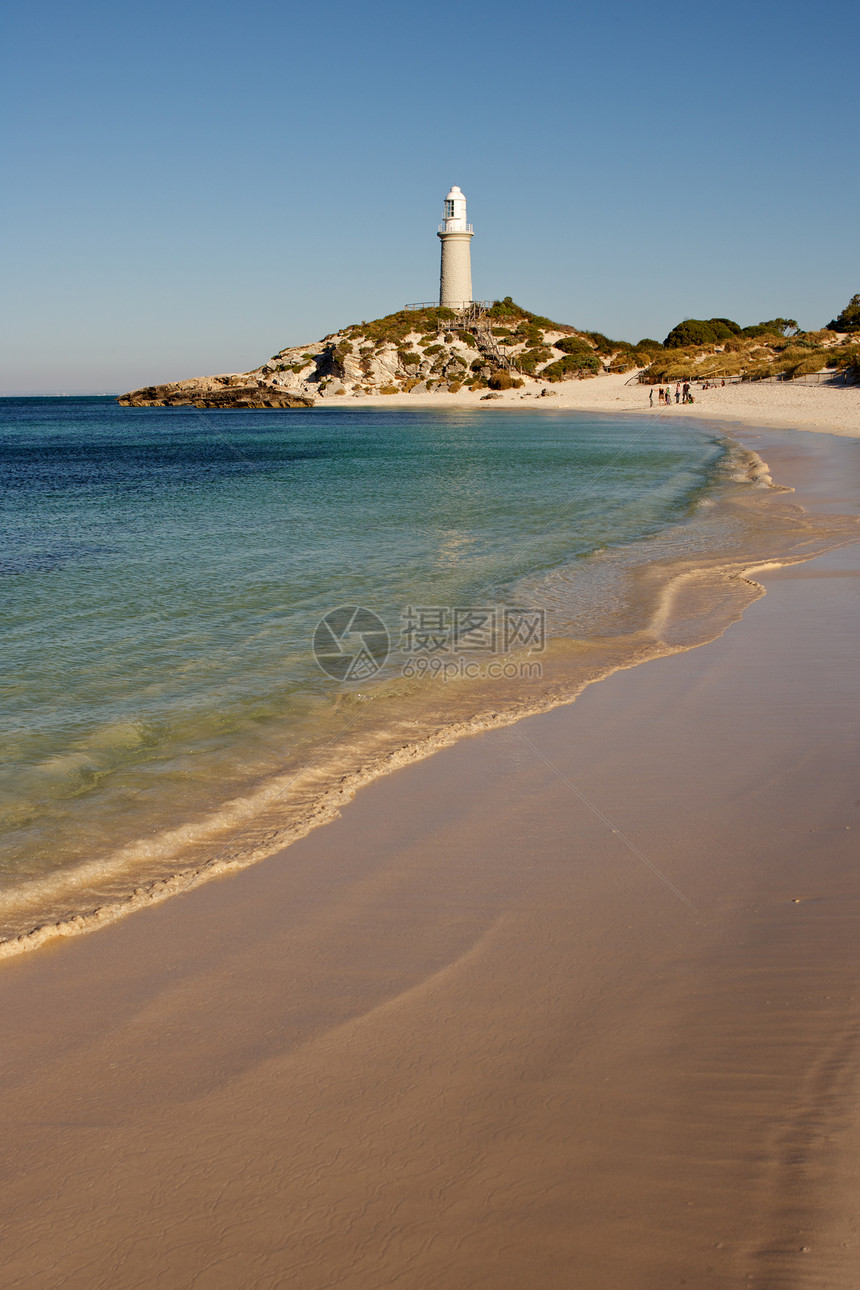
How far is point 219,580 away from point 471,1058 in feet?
30.3

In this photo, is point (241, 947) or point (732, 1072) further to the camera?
point (241, 947)

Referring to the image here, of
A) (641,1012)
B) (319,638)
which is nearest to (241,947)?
(641,1012)

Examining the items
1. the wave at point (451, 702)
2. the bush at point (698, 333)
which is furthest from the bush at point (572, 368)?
the wave at point (451, 702)

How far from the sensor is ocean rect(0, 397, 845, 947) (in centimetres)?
433

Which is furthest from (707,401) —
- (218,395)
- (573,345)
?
(218,395)

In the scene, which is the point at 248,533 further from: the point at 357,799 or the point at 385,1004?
the point at 385,1004

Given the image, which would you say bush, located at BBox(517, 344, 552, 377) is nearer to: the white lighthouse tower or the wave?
the white lighthouse tower

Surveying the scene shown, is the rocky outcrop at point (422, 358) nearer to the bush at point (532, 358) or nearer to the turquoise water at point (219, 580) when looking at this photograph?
the bush at point (532, 358)

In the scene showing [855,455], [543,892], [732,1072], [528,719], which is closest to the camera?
[732,1072]

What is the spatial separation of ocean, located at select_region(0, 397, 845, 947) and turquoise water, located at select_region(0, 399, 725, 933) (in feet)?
0.11

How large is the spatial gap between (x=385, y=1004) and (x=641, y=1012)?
85 centimetres

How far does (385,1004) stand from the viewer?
2.84 metres

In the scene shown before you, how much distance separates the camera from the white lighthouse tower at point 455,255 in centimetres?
7700

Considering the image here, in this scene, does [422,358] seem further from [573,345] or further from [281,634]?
[281,634]
